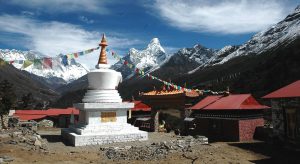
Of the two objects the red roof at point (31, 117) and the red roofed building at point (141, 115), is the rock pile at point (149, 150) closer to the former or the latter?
the red roofed building at point (141, 115)

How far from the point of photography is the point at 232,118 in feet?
67.3

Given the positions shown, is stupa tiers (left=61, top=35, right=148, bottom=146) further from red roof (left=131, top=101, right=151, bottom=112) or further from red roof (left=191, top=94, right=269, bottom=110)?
red roof (left=131, top=101, right=151, bottom=112)

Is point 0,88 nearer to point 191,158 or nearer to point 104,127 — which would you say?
point 104,127

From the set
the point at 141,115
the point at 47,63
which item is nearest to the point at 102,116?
the point at 47,63

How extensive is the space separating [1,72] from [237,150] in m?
200

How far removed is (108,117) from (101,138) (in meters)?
1.70

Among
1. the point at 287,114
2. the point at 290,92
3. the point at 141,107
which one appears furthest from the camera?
the point at 141,107

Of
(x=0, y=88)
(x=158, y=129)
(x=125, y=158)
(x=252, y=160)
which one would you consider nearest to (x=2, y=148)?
(x=125, y=158)

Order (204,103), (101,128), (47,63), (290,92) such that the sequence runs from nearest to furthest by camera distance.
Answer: (290,92) → (101,128) → (47,63) → (204,103)

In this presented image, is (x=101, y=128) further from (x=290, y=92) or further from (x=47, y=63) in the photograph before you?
(x=290, y=92)

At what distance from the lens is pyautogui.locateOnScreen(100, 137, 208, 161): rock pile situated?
48.5 feet

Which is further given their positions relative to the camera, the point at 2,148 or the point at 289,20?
the point at 289,20

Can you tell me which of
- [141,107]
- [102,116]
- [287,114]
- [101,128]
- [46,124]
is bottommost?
[46,124]

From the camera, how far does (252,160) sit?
14820 millimetres
